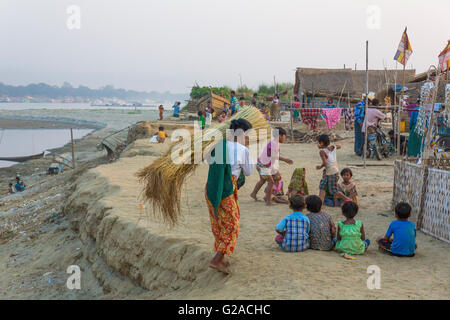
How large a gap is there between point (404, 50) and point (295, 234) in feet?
16.4

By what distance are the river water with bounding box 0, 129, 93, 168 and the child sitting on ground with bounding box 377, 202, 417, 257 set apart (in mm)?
24406

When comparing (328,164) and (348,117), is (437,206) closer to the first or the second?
(328,164)

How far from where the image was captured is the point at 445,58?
5387 millimetres

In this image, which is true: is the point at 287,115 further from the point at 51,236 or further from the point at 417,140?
the point at 51,236

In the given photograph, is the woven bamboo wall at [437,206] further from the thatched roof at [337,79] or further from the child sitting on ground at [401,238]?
the thatched roof at [337,79]

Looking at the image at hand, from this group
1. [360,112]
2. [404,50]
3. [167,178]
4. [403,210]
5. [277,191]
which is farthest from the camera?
[360,112]

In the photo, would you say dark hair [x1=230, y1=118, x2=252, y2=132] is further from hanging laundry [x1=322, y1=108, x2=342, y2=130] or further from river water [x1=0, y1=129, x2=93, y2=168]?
river water [x1=0, y1=129, x2=93, y2=168]

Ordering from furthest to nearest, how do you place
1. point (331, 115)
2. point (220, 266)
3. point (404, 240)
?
point (331, 115) < point (404, 240) < point (220, 266)

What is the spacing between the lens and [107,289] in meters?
5.30

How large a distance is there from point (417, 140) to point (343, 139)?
5.50 meters

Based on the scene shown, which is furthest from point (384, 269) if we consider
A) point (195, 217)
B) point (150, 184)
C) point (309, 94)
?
point (309, 94)

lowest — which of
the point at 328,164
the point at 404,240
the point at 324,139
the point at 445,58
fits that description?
the point at 404,240

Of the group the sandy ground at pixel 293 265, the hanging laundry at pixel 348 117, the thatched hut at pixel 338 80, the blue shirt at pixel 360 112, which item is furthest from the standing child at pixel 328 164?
the thatched hut at pixel 338 80

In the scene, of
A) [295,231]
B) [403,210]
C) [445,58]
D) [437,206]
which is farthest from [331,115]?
[295,231]
